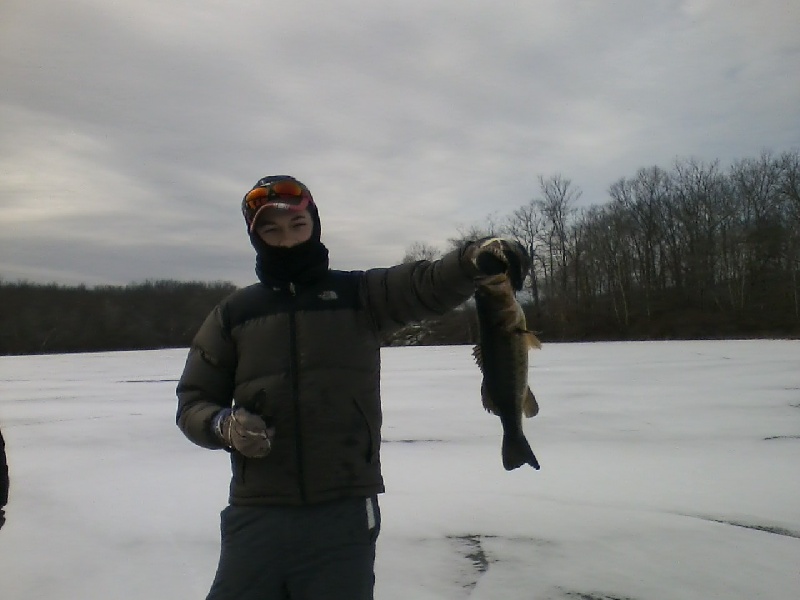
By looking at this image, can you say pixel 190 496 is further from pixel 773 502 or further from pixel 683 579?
pixel 773 502

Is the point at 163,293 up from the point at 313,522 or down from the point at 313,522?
up

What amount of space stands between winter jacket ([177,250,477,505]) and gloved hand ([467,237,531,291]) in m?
0.14

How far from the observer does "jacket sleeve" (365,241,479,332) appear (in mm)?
1953

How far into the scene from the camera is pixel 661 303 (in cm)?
4438

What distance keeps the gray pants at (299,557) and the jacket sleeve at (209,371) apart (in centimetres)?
39

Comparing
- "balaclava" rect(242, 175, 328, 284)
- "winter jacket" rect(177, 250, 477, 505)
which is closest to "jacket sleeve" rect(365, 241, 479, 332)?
"winter jacket" rect(177, 250, 477, 505)

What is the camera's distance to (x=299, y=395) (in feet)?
6.48

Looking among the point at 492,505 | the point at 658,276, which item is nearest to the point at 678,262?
the point at 658,276

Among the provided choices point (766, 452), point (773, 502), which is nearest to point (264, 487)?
point (773, 502)

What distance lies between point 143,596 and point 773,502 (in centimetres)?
406

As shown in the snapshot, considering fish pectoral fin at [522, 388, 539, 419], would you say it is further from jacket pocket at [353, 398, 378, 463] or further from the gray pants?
the gray pants

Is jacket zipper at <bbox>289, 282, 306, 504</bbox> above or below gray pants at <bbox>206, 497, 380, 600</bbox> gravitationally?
above

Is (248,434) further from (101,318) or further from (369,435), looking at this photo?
(101,318)

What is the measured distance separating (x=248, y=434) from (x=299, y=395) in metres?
0.21
